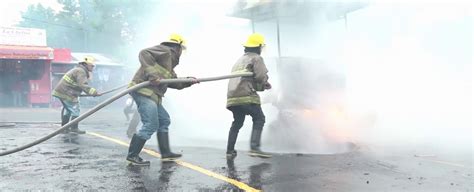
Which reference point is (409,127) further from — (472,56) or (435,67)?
(472,56)

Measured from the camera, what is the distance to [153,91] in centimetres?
495

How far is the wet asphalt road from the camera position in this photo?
12.8ft

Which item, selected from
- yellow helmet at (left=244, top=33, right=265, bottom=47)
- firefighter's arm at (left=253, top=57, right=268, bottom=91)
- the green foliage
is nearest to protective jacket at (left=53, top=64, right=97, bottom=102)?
yellow helmet at (left=244, top=33, right=265, bottom=47)

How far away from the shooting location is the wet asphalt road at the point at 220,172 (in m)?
3.89

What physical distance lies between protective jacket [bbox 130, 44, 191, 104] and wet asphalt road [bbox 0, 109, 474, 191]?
2.76 feet

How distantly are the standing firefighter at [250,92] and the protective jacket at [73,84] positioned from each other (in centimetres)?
363

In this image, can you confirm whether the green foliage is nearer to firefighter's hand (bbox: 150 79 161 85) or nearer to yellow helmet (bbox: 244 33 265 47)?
yellow helmet (bbox: 244 33 265 47)

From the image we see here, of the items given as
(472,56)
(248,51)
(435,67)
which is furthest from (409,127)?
(248,51)

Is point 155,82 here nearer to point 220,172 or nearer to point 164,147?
point 164,147

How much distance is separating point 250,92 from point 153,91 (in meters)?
1.26

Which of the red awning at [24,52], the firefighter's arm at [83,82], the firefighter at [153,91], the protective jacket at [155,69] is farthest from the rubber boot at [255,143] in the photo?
the red awning at [24,52]

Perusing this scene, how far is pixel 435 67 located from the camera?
493 inches

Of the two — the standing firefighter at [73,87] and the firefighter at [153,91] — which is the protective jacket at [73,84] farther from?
the firefighter at [153,91]

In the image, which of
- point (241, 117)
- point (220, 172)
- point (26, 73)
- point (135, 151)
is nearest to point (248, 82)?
point (241, 117)
